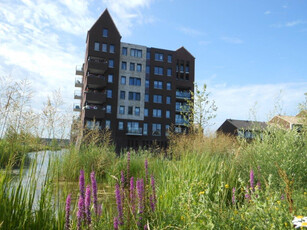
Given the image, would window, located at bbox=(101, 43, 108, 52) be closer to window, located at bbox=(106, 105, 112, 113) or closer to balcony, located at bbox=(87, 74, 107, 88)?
balcony, located at bbox=(87, 74, 107, 88)

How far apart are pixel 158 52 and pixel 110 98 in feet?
38.0

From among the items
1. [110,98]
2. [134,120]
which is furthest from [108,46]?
[134,120]

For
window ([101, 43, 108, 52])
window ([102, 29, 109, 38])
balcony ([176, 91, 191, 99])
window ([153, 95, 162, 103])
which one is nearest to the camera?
window ([101, 43, 108, 52])

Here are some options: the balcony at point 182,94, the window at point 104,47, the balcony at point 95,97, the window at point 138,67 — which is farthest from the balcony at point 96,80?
the balcony at point 182,94

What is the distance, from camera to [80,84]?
44.5m

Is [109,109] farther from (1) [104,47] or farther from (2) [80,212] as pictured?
(2) [80,212]

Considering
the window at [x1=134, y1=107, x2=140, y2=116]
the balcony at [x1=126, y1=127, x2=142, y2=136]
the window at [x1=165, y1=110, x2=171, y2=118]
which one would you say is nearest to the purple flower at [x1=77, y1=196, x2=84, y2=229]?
the balcony at [x1=126, y1=127, x2=142, y2=136]

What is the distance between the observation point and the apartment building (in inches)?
1432

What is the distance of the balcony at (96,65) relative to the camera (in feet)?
116

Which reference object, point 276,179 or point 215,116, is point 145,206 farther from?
point 215,116

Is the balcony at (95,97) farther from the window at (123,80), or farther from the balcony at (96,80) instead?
the window at (123,80)

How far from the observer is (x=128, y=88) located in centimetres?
3919

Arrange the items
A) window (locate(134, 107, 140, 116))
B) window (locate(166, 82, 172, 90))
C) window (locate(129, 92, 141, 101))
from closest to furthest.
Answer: window (locate(134, 107, 140, 116)) < window (locate(129, 92, 141, 101)) < window (locate(166, 82, 172, 90))

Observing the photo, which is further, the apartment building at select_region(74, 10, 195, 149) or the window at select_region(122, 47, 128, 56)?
the window at select_region(122, 47, 128, 56)
